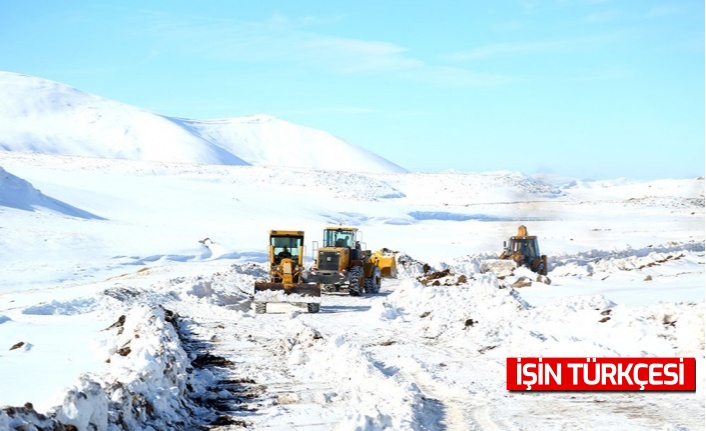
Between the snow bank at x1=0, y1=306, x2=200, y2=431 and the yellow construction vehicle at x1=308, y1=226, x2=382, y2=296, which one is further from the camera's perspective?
the yellow construction vehicle at x1=308, y1=226, x2=382, y2=296

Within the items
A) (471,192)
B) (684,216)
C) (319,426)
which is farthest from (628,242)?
(319,426)

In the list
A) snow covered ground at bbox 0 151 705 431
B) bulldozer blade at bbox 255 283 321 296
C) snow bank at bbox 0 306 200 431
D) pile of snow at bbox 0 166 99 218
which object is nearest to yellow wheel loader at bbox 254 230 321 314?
bulldozer blade at bbox 255 283 321 296

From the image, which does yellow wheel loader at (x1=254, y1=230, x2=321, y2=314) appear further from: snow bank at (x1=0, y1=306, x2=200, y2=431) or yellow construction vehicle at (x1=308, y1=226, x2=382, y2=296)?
snow bank at (x1=0, y1=306, x2=200, y2=431)

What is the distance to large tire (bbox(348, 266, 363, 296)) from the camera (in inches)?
935

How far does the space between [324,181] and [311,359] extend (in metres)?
74.2

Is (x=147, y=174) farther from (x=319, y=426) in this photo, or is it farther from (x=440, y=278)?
(x=319, y=426)

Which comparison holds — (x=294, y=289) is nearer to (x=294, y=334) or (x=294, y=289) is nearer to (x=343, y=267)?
(x=343, y=267)

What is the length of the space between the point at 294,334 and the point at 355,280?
8557 mm

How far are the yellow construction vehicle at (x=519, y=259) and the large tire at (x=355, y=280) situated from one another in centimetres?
798

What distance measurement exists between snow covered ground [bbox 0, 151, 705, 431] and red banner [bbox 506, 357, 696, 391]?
0.26 meters

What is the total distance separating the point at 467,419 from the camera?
9234 mm

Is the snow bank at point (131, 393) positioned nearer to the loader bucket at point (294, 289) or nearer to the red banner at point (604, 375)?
the red banner at point (604, 375)

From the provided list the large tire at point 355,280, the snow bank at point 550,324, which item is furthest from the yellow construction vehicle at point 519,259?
A: the snow bank at point 550,324

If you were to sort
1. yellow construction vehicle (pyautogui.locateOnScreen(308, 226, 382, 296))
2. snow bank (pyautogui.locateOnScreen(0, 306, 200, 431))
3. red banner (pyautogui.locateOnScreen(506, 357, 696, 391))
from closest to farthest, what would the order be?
snow bank (pyautogui.locateOnScreen(0, 306, 200, 431)), red banner (pyautogui.locateOnScreen(506, 357, 696, 391)), yellow construction vehicle (pyautogui.locateOnScreen(308, 226, 382, 296))
